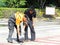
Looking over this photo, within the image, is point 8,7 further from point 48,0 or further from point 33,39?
point 33,39

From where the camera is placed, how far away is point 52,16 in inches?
1248

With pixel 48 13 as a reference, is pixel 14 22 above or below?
above

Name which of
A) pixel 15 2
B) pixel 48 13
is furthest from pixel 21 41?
pixel 15 2

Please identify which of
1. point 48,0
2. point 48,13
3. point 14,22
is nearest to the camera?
point 14,22

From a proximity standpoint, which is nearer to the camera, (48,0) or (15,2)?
(15,2)

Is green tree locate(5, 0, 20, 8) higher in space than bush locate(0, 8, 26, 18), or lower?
higher

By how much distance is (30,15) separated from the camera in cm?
1327

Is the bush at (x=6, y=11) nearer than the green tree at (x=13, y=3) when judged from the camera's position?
Yes

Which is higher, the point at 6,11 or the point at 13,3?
the point at 13,3

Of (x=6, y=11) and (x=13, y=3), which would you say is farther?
(x=13, y=3)

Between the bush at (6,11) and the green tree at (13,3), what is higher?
the green tree at (13,3)

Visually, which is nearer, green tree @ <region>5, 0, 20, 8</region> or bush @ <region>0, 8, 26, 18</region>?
bush @ <region>0, 8, 26, 18</region>

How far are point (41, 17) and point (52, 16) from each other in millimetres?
1292

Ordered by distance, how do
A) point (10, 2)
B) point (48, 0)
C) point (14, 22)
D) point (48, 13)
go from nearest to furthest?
point (14, 22) < point (48, 13) < point (10, 2) < point (48, 0)
